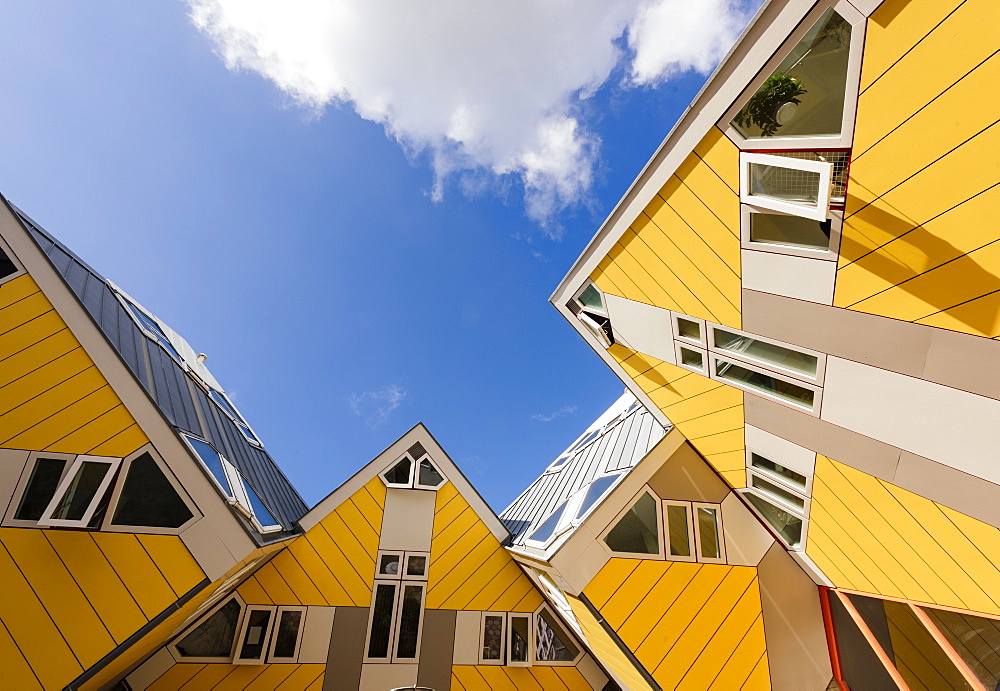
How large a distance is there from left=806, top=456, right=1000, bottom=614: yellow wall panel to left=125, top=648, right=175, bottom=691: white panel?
10.8 m

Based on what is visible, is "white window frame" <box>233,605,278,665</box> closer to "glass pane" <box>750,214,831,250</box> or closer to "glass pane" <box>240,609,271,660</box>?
"glass pane" <box>240,609,271,660</box>

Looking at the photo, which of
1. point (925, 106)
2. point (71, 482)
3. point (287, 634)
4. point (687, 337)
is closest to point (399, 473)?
point (287, 634)

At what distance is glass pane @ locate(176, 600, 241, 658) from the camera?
7.39 metres

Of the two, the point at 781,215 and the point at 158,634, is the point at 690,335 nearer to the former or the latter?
the point at 781,215

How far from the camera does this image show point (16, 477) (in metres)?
5.34

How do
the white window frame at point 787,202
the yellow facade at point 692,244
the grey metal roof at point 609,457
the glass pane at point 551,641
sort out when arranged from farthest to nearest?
the glass pane at point 551,641 → the grey metal roof at point 609,457 → the yellow facade at point 692,244 → the white window frame at point 787,202

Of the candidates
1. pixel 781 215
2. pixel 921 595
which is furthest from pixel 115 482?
pixel 921 595

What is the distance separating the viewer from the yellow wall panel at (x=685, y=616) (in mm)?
6387

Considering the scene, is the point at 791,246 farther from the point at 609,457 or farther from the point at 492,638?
the point at 492,638

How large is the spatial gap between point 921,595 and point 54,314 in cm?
1216

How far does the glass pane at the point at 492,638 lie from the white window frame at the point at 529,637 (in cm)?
15

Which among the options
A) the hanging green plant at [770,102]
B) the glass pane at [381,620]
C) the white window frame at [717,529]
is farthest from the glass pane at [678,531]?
the hanging green plant at [770,102]

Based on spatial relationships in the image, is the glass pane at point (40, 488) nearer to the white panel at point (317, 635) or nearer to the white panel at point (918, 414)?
the white panel at point (317, 635)

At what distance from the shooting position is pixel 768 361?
15.4 feet
